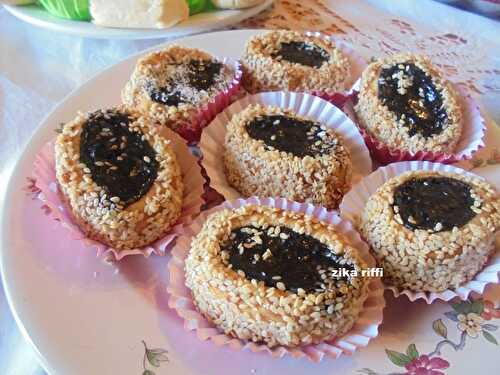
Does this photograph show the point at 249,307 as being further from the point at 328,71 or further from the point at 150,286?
the point at 328,71

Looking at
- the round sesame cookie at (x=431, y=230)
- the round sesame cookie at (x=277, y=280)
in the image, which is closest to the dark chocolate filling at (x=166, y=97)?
the round sesame cookie at (x=277, y=280)

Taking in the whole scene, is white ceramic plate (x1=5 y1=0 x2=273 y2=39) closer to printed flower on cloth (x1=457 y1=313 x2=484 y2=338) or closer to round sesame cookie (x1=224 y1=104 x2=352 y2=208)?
round sesame cookie (x1=224 y1=104 x2=352 y2=208)

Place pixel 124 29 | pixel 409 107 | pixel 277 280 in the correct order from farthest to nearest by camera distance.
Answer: pixel 124 29 → pixel 409 107 → pixel 277 280

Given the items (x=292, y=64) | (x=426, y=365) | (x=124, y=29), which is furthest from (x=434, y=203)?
(x=124, y=29)

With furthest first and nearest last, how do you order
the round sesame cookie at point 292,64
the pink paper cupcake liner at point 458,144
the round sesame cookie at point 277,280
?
the round sesame cookie at point 292,64 < the pink paper cupcake liner at point 458,144 < the round sesame cookie at point 277,280

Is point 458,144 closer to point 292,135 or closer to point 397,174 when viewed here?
point 397,174

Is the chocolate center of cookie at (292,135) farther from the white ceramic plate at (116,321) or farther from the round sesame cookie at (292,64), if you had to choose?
the white ceramic plate at (116,321)
